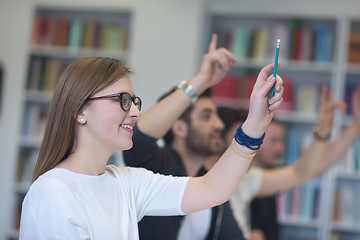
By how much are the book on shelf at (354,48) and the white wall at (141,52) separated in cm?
138

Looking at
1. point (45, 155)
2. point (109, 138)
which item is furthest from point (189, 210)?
point (45, 155)

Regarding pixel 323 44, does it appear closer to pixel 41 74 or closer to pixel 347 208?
pixel 347 208

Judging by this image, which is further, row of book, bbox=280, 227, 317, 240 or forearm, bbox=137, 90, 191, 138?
row of book, bbox=280, 227, 317, 240

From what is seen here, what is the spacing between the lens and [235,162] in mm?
1284

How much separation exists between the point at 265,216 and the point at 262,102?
6.30 ft

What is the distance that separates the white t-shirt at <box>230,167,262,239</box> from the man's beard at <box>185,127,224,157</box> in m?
0.33

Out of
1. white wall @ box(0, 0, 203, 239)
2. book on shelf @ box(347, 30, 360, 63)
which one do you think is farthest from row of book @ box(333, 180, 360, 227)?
→ white wall @ box(0, 0, 203, 239)

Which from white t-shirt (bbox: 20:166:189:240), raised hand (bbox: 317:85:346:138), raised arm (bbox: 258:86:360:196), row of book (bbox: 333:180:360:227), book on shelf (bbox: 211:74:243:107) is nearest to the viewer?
white t-shirt (bbox: 20:166:189:240)

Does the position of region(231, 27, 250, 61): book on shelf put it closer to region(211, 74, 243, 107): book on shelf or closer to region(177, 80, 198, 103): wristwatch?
region(211, 74, 243, 107): book on shelf

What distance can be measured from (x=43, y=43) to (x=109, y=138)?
357 cm

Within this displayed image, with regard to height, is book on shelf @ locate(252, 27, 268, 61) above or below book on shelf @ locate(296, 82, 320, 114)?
above

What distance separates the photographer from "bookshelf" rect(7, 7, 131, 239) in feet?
14.8

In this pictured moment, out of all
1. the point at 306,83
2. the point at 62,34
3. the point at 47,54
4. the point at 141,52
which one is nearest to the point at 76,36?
the point at 62,34

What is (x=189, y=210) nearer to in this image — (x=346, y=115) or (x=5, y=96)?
(x=346, y=115)
